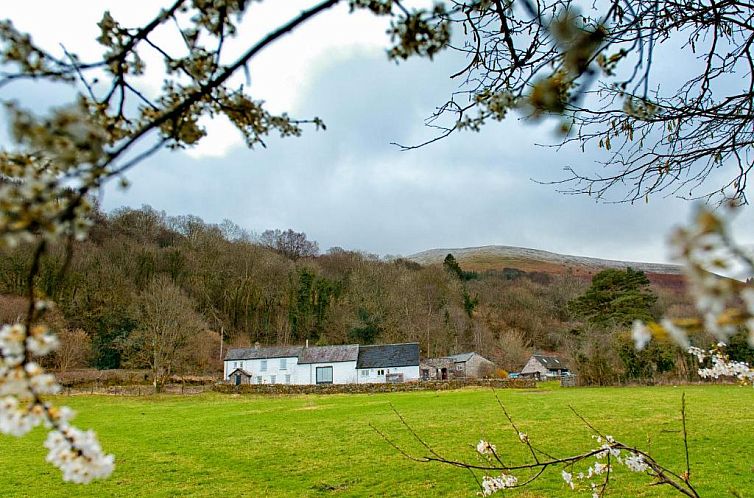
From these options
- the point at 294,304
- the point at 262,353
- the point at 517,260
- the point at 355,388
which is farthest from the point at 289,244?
the point at 517,260

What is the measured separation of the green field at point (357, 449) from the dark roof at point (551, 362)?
1306 inches

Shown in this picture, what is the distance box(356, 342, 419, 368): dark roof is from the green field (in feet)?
77.5

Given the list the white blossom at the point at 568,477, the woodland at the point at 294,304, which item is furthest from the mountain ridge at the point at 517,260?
the white blossom at the point at 568,477

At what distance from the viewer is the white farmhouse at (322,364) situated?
4525 cm

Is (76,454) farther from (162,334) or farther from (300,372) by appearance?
(300,372)

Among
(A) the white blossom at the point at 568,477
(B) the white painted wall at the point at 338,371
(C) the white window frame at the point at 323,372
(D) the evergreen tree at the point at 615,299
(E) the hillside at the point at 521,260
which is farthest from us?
(E) the hillside at the point at 521,260

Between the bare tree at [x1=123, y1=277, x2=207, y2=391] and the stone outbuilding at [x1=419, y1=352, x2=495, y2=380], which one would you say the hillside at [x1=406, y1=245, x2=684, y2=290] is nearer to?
the stone outbuilding at [x1=419, y1=352, x2=495, y2=380]

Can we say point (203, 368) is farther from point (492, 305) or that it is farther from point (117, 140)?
point (117, 140)

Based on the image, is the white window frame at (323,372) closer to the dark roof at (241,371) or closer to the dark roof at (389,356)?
the dark roof at (389,356)

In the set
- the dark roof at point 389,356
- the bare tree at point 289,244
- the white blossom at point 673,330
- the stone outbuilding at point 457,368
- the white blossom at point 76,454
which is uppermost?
the bare tree at point 289,244

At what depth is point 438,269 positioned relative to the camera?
65.6 metres

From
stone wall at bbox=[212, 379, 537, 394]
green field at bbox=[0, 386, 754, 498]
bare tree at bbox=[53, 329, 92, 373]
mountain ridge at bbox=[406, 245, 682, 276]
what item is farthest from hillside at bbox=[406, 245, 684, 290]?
green field at bbox=[0, 386, 754, 498]

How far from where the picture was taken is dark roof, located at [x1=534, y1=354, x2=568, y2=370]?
175 feet

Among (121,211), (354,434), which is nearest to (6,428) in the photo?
(354,434)
